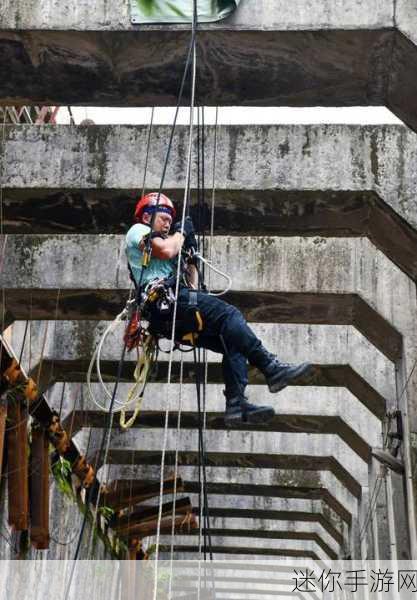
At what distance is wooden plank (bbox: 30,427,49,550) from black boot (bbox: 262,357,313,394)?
5084mm

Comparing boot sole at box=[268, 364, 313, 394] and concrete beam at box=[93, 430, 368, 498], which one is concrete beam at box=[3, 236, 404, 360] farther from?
concrete beam at box=[93, 430, 368, 498]

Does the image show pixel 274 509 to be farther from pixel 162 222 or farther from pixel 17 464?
pixel 162 222

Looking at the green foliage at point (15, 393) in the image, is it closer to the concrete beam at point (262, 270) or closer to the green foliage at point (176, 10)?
the concrete beam at point (262, 270)

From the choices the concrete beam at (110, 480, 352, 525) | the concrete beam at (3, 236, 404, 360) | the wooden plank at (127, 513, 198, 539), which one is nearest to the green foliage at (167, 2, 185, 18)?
the concrete beam at (3, 236, 404, 360)

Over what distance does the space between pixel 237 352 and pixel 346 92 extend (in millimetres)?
1934

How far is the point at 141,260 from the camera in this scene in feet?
16.7

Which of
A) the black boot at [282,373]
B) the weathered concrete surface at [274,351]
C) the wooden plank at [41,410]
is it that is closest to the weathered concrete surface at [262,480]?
the wooden plank at [41,410]

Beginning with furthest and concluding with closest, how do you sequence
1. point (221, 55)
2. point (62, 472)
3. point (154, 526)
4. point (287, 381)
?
point (154, 526)
point (62, 472)
point (221, 55)
point (287, 381)

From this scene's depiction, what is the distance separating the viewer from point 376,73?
18.4 ft

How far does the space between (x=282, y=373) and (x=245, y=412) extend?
324 mm

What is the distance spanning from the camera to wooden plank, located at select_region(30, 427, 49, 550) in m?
9.46

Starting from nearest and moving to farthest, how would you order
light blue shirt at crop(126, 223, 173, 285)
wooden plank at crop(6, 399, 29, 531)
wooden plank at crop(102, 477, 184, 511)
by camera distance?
light blue shirt at crop(126, 223, 173, 285) < wooden plank at crop(6, 399, 29, 531) < wooden plank at crop(102, 477, 184, 511)

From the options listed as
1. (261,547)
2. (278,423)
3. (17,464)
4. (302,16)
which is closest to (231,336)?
(302,16)

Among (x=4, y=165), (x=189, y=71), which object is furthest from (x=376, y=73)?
(x=4, y=165)
